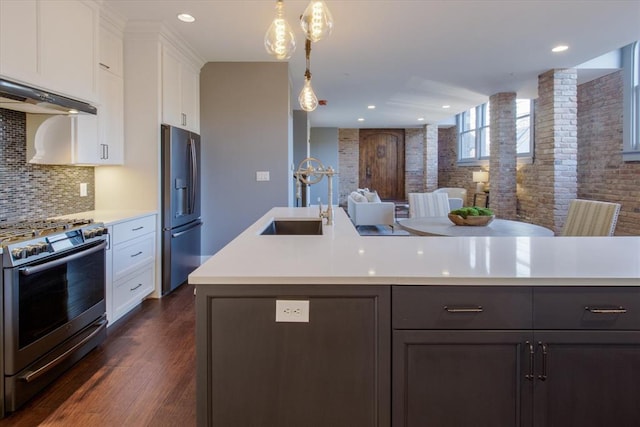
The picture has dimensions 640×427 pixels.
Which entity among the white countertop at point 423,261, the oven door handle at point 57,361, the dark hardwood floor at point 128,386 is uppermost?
the white countertop at point 423,261

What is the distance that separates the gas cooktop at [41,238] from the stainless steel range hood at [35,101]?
0.74 metres

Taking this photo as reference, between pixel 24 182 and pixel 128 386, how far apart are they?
1.66 metres

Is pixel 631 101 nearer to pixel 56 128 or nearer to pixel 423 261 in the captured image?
pixel 423 261

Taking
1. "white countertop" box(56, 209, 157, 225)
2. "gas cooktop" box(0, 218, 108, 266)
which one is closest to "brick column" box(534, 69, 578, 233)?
"white countertop" box(56, 209, 157, 225)

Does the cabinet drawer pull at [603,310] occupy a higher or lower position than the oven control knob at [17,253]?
lower

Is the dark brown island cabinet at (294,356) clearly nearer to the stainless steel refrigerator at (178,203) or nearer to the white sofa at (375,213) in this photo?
the stainless steel refrigerator at (178,203)

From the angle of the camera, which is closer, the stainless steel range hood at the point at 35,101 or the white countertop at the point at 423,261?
the white countertop at the point at 423,261

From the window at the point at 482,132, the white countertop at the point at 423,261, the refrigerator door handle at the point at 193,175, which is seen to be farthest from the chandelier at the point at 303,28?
the window at the point at 482,132

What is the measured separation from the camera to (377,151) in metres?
13.2

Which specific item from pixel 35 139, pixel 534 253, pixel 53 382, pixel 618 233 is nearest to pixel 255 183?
pixel 35 139

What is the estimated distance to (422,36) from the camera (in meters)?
4.25

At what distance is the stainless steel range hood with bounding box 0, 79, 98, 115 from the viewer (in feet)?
7.29

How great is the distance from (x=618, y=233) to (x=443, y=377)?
5962 millimetres

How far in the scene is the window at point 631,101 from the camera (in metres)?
5.50
